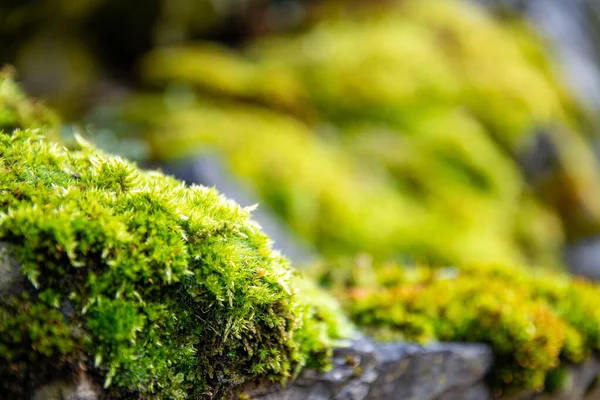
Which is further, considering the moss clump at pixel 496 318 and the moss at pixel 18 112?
the moss clump at pixel 496 318

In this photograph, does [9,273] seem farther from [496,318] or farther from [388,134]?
[388,134]

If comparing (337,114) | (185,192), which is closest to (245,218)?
(185,192)

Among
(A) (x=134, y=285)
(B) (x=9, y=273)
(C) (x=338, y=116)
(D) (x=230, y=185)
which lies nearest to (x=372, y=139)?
(C) (x=338, y=116)

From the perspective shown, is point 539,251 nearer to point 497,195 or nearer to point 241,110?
point 497,195

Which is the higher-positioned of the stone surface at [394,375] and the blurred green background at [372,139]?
the blurred green background at [372,139]

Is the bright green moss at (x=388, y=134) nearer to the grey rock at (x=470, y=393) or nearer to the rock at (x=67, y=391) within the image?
the grey rock at (x=470, y=393)

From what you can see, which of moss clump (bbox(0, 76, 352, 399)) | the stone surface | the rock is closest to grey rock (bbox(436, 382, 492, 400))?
the stone surface

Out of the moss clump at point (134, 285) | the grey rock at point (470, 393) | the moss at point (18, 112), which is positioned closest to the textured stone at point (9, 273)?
the moss clump at point (134, 285)
